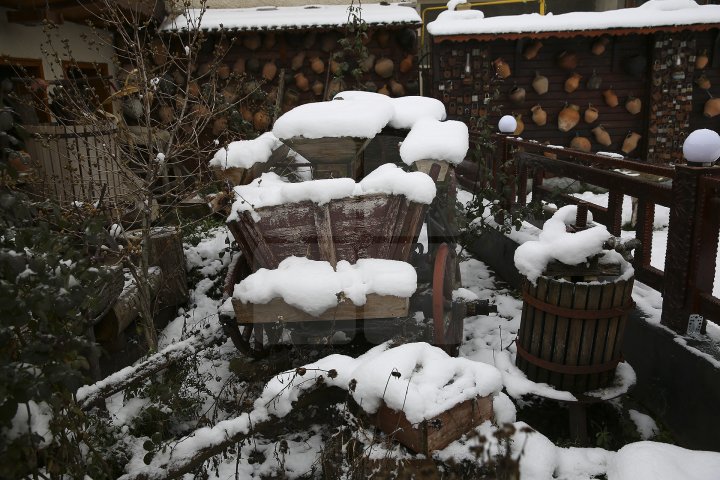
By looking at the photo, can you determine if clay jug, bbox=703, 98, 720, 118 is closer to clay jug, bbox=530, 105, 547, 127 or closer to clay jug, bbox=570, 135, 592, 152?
clay jug, bbox=570, 135, 592, 152

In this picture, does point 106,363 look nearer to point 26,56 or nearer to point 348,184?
point 348,184

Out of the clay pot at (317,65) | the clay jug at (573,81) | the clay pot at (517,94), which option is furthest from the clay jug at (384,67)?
the clay jug at (573,81)

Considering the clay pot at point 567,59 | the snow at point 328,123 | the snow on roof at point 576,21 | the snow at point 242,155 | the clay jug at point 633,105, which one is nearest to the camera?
the snow at point 328,123

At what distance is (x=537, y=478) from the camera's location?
2.67 metres

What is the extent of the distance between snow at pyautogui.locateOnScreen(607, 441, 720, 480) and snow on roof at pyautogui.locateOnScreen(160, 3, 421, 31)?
872 cm

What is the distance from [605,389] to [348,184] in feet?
7.27

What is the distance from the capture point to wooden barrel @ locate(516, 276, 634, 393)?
3354 millimetres

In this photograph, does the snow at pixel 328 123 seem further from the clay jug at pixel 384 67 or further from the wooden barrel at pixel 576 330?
the clay jug at pixel 384 67

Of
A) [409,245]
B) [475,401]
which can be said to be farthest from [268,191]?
[475,401]

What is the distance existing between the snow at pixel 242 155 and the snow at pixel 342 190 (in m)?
0.55

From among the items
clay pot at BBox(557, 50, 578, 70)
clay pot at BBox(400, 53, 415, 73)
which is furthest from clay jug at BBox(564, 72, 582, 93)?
clay pot at BBox(400, 53, 415, 73)

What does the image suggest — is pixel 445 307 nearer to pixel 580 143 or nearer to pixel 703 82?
pixel 580 143

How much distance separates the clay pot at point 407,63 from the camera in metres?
10.6

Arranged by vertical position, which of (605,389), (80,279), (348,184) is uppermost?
(348,184)
